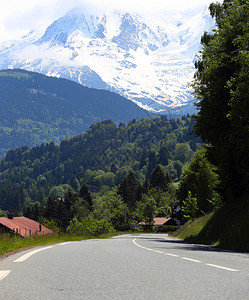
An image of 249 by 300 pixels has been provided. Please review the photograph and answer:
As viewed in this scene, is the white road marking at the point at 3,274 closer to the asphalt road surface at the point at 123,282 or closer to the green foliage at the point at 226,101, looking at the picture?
the asphalt road surface at the point at 123,282

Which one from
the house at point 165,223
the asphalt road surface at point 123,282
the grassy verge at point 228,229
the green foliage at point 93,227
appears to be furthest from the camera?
the house at point 165,223

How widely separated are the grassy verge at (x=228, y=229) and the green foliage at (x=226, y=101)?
1.25m

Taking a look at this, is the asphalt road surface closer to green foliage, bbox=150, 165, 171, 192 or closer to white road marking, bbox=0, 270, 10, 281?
white road marking, bbox=0, 270, 10, 281

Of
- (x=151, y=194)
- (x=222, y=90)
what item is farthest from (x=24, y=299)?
(x=151, y=194)

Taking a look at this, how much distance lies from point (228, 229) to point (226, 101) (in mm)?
7697

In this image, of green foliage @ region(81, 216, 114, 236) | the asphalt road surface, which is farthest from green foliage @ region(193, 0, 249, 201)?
green foliage @ region(81, 216, 114, 236)

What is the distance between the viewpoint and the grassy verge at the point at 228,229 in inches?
968

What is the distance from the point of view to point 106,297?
22.6ft

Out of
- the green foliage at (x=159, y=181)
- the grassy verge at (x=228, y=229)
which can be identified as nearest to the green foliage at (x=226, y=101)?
the grassy verge at (x=228, y=229)

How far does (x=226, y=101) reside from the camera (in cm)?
2875

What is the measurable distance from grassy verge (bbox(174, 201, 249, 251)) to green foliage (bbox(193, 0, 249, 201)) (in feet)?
4.09

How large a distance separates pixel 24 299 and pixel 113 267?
4.57m

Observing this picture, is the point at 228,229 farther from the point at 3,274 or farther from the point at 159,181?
the point at 159,181

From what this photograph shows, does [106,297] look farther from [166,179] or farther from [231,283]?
[166,179]
